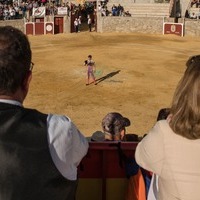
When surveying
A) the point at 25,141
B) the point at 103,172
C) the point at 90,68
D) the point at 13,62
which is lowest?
the point at 90,68

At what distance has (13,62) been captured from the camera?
5.82 ft

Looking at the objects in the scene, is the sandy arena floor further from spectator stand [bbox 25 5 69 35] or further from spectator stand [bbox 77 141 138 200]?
spectator stand [bbox 77 141 138 200]

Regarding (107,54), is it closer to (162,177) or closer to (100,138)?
(100,138)

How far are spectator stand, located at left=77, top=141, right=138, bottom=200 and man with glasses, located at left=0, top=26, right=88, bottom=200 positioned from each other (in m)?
1.11

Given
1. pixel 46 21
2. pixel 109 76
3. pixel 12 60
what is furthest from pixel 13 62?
pixel 46 21

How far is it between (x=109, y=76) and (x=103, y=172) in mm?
12441

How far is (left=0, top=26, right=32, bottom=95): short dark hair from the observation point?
5.79ft

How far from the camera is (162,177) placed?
2104 mm

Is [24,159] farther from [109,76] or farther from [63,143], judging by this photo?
[109,76]

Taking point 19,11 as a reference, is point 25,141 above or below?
below

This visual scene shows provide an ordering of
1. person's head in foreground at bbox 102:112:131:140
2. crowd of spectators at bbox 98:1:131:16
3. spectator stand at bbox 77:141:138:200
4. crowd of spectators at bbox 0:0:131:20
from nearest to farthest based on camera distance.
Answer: spectator stand at bbox 77:141:138:200, person's head in foreground at bbox 102:112:131:140, crowd of spectators at bbox 0:0:131:20, crowd of spectators at bbox 98:1:131:16

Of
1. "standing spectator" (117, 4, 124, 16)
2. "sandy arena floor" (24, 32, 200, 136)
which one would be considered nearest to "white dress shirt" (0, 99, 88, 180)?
"sandy arena floor" (24, 32, 200, 136)

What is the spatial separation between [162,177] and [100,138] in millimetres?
1757

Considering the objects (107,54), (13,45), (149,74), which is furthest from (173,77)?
(13,45)
